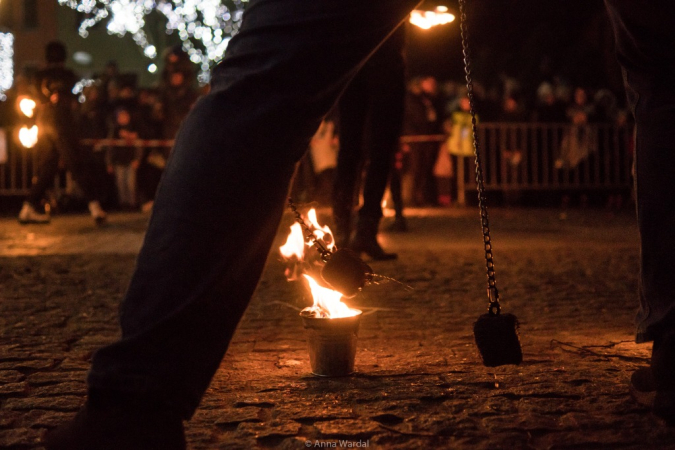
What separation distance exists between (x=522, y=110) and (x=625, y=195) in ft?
7.22

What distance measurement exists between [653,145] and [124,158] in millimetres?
12350

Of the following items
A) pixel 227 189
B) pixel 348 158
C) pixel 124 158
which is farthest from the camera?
pixel 124 158

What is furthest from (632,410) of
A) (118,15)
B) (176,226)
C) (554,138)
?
(118,15)

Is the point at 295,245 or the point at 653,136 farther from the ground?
the point at 653,136

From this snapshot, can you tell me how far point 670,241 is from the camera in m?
2.07

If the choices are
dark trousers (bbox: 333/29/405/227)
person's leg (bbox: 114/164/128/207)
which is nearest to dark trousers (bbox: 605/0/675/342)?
dark trousers (bbox: 333/29/405/227)

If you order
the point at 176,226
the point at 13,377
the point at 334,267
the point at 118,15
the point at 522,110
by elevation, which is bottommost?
the point at 13,377

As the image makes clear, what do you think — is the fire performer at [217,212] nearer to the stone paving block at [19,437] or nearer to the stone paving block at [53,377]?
the stone paving block at [19,437]

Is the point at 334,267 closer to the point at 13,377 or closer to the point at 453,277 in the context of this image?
the point at 13,377

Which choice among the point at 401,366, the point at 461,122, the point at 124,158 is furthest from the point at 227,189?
the point at 124,158

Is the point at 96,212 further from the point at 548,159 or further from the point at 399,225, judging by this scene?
the point at 548,159

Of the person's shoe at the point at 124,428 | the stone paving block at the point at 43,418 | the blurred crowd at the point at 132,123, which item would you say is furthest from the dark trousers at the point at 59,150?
the person's shoe at the point at 124,428

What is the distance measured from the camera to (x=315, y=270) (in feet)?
9.19

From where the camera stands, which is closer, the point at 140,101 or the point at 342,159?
the point at 342,159
